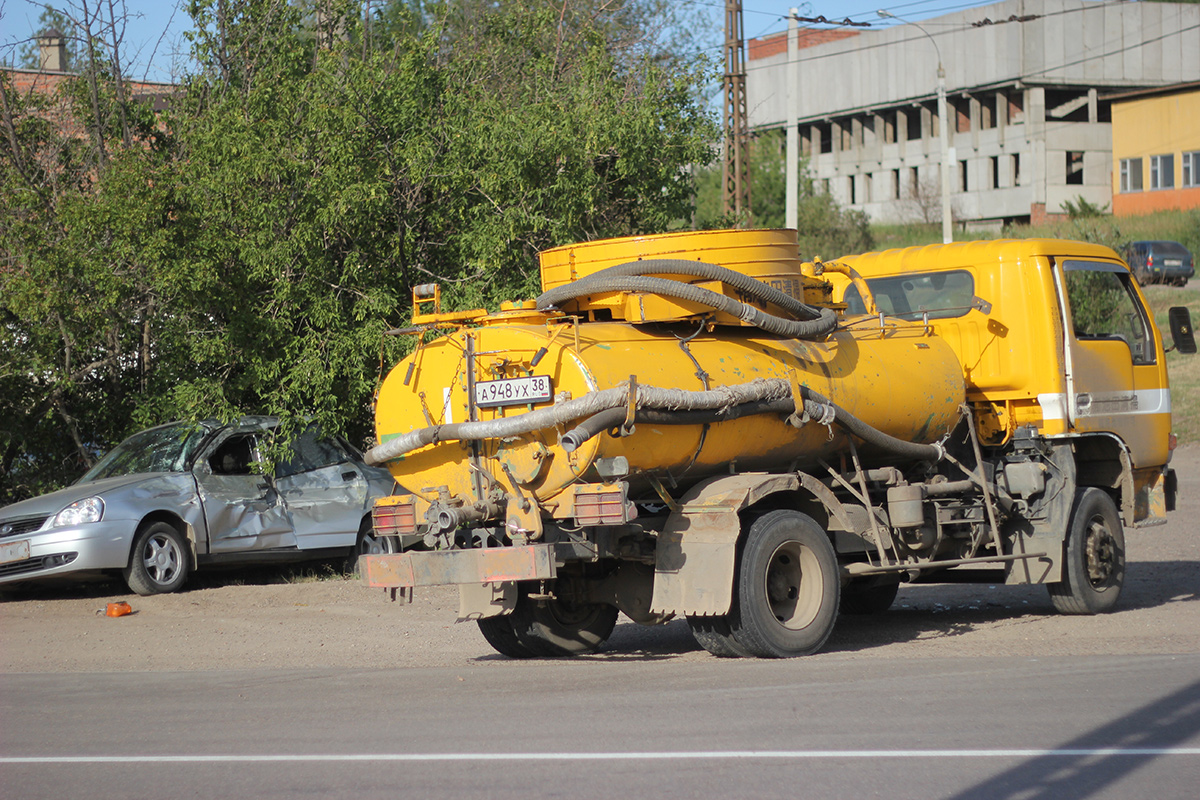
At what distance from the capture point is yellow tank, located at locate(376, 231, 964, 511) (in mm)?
7941

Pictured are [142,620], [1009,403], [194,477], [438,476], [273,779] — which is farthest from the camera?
[194,477]

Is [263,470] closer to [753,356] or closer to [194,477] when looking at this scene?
[194,477]

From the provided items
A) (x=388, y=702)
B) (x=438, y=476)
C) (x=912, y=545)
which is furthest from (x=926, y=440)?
(x=388, y=702)

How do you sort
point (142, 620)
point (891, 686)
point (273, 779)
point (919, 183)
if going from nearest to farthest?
point (273, 779) < point (891, 686) < point (142, 620) < point (919, 183)

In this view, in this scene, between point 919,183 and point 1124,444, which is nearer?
point 1124,444

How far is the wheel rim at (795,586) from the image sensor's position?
340 inches

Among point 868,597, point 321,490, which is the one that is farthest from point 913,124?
point 868,597

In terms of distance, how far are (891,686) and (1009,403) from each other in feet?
13.2

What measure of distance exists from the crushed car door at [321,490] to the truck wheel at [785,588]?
21.7ft

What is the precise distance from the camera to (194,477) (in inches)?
525

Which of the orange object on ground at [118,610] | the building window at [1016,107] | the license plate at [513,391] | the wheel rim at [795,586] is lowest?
the orange object on ground at [118,610]

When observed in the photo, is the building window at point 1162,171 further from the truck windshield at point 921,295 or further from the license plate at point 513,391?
the license plate at point 513,391

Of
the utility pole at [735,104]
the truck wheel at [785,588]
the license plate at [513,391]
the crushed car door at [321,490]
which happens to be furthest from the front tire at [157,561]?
the utility pole at [735,104]

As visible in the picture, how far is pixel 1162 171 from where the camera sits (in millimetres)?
55875
